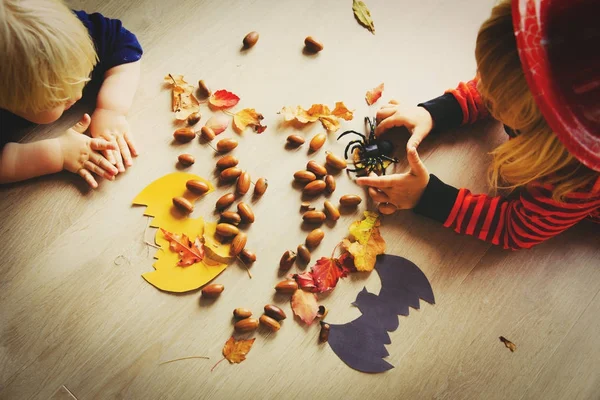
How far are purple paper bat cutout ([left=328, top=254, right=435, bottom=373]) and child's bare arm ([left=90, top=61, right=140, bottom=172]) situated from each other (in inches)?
23.5

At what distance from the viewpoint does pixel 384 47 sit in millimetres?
1096

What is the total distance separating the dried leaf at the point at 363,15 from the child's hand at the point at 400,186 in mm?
387

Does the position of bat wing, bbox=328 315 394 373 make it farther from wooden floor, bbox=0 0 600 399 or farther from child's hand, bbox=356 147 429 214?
child's hand, bbox=356 147 429 214

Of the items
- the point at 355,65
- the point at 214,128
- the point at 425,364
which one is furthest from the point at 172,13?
the point at 425,364

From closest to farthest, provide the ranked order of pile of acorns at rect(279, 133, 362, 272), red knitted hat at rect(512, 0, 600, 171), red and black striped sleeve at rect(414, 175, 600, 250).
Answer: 1. red knitted hat at rect(512, 0, 600, 171)
2. red and black striped sleeve at rect(414, 175, 600, 250)
3. pile of acorns at rect(279, 133, 362, 272)

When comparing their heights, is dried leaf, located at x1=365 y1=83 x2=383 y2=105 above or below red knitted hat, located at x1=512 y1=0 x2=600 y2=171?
below

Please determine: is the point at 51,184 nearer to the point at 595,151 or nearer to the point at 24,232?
the point at 24,232

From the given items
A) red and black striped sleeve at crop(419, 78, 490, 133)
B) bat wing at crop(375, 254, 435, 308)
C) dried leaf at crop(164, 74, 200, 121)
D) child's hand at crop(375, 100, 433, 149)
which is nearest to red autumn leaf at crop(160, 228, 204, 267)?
dried leaf at crop(164, 74, 200, 121)

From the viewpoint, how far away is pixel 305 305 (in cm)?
90

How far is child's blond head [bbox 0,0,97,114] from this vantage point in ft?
2.36

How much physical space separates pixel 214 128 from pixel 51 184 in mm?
382

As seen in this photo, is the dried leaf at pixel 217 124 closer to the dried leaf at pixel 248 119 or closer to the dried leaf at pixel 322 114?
the dried leaf at pixel 248 119

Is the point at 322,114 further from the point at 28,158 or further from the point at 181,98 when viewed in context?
the point at 28,158

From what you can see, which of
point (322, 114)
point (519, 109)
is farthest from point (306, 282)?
point (519, 109)
